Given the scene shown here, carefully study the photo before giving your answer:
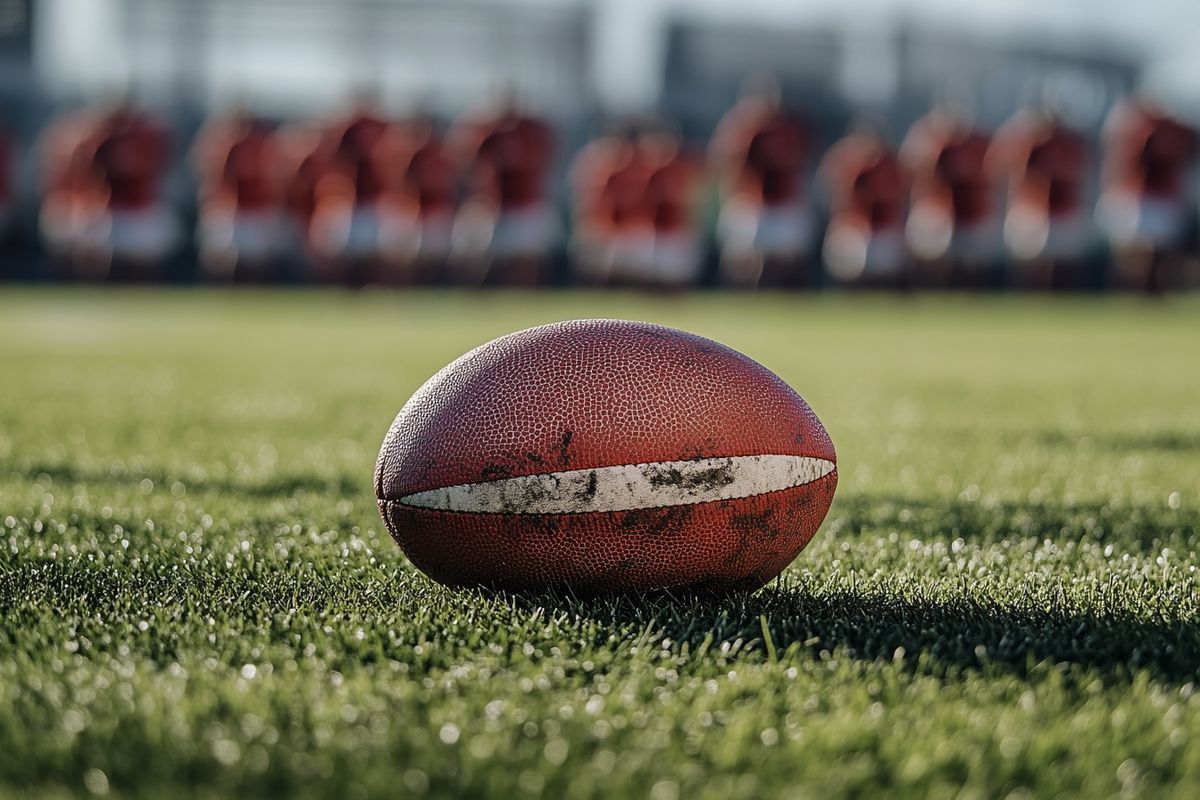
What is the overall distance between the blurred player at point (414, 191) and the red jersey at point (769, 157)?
3.90 m

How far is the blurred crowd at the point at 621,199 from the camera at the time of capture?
16.8 m

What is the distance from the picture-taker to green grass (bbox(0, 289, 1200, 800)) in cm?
148

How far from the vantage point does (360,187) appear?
688 inches

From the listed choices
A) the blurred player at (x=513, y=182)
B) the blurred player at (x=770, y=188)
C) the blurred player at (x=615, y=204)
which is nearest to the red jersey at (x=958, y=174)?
the blurred player at (x=770, y=188)

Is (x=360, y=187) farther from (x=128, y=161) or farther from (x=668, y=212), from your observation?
(x=668, y=212)

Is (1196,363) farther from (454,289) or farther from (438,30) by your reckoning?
(438,30)

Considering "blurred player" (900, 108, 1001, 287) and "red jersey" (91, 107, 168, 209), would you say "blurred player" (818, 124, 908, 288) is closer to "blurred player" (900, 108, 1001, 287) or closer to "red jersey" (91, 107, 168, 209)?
"blurred player" (900, 108, 1001, 287)

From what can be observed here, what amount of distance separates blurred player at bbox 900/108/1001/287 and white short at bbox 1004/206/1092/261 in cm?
67

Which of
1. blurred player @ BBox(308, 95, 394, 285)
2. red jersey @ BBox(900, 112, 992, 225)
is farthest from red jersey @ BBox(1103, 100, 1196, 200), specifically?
blurred player @ BBox(308, 95, 394, 285)

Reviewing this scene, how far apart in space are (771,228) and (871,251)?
6.68ft

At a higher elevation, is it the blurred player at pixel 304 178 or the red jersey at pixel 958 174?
the red jersey at pixel 958 174

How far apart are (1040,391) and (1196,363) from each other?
233 centimetres

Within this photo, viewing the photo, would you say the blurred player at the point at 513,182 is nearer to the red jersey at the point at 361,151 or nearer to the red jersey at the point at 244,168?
the red jersey at the point at 361,151

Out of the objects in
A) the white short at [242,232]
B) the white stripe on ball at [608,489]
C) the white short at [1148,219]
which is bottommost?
the white short at [242,232]
